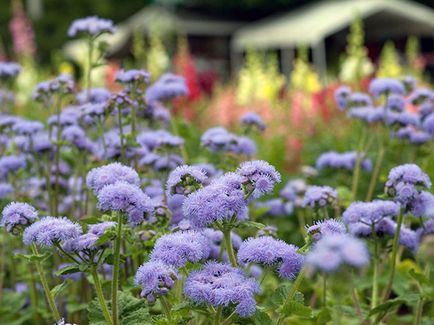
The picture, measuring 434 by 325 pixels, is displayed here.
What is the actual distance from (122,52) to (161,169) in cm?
2397

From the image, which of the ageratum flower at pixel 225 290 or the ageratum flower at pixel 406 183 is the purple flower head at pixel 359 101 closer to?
the ageratum flower at pixel 406 183

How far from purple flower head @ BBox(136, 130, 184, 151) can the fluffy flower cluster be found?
13 cm

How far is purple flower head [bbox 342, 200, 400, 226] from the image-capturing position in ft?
7.57

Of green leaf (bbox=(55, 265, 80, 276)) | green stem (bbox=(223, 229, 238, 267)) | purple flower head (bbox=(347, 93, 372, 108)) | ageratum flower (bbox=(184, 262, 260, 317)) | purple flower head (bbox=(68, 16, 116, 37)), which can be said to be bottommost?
ageratum flower (bbox=(184, 262, 260, 317))

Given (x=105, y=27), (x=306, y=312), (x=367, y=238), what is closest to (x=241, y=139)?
(x=105, y=27)

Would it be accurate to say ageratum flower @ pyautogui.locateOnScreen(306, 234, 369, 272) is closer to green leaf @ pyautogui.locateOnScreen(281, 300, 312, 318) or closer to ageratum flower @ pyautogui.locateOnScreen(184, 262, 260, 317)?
ageratum flower @ pyautogui.locateOnScreen(184, 262, 260, 317)

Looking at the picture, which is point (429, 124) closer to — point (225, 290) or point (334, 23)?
point (225, 290)

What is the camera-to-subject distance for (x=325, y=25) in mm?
22750

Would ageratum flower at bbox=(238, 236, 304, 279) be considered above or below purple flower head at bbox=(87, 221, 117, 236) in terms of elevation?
below

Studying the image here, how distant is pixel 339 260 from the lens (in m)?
1.19

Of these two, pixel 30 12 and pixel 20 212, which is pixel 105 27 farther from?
pixel 30 12

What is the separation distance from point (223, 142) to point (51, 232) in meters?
1.39

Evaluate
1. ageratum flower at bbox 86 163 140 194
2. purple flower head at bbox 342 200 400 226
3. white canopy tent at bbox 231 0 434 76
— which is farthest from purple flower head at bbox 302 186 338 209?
white canopy tent at bbox 231 0 434 76

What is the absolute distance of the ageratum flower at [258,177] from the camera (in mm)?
1900
